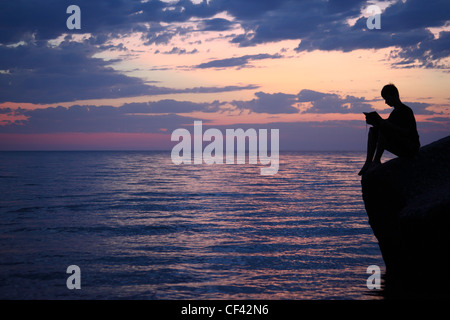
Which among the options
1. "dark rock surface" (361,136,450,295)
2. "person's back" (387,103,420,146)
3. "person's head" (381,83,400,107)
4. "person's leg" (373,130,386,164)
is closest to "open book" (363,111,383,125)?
"person's leg" (373,130,386,164)

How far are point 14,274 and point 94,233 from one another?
4170mm

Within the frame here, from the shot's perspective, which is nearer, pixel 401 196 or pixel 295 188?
pixel 401 196

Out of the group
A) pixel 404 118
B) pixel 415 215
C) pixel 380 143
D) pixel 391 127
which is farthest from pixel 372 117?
pixel 415 215

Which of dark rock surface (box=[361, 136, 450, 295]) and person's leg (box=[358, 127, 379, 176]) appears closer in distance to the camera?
dark rock surface (box=[361, 136, 450, 295])

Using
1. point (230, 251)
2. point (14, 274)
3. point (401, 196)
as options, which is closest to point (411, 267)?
point (401, 196)

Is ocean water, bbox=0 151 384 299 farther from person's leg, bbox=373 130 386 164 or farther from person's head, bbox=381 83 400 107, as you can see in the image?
person's head, bbox=381 83 400 107

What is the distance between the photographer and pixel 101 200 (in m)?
20.5

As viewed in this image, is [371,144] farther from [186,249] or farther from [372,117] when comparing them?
[186,249]

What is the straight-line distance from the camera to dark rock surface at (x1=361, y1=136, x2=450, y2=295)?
652 centimetres

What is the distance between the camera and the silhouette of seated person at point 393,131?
7.80 metres

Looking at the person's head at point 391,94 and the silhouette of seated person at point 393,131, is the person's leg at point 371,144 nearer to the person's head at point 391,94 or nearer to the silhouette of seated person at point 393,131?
the silhouette of seated person at point 393,131

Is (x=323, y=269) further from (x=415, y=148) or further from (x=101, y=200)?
(x=101, y=200)

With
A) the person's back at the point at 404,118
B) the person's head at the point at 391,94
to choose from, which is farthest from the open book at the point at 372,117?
the person's head at the point at 391,94

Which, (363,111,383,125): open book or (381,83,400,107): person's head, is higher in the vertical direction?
(381,83,400,107): person's head
